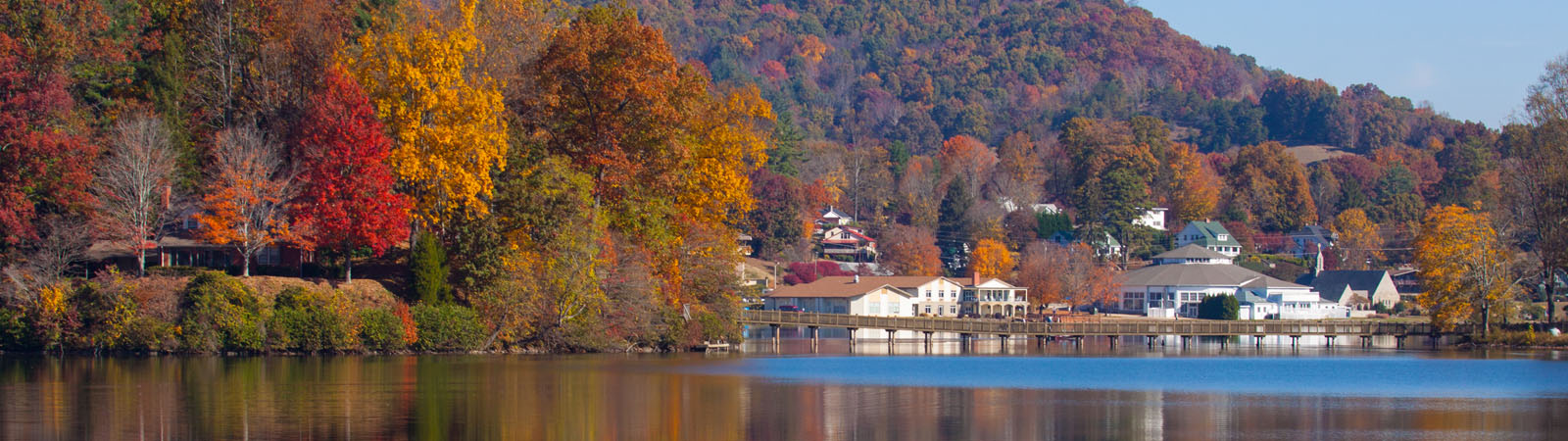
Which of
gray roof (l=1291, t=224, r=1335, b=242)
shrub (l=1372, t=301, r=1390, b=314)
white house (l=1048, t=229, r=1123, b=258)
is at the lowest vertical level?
shrub (l=1372, t=301, r=1390, b=314)

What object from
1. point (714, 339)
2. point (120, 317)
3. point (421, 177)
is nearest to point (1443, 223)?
point (714, 339)

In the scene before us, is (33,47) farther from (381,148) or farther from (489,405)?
(489,405)

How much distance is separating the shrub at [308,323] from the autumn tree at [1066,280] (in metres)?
67.3

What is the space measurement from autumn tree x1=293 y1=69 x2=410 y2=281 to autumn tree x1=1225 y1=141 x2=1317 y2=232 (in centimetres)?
11891

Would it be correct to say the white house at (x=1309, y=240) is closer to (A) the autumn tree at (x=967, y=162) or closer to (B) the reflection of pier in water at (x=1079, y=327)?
(A) the autumn tree at (x=967, y=162)

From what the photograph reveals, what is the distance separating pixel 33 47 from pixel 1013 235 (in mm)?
95776

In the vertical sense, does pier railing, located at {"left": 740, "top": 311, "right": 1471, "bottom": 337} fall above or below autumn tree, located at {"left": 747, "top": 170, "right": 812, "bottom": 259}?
below

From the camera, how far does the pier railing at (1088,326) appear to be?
77438mm

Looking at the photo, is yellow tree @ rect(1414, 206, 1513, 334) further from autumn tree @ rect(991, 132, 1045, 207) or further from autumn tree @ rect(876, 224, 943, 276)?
autumn tree @ rect(991, 132, 1045, 207)

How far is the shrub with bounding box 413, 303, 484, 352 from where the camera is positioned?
55.3 metres

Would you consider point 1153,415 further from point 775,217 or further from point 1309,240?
point 1309,240

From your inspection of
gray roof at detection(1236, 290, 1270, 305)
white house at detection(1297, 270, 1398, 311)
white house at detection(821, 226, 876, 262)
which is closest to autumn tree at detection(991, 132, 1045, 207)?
white house at detection(821, 226, 876, 262)

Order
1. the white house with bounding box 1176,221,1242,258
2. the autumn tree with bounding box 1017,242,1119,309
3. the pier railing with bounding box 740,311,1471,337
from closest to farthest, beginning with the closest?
1. the pier railing with bounding box 740,311,1471,337
2. the autumn tree with bounding box 1017,242,1119,309
3. the white house with bounding box 1176,221,1242,258

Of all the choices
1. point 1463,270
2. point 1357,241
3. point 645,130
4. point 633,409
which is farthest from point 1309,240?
point 633,409
